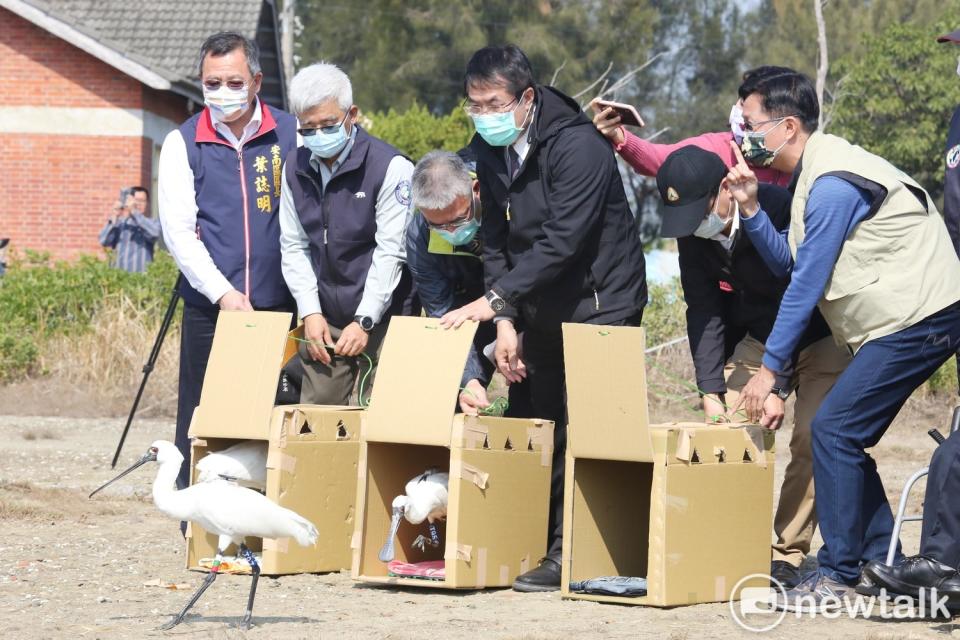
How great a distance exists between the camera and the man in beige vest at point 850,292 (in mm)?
5191

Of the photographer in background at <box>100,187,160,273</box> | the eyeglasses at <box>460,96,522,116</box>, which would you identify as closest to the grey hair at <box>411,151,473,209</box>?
the eyeglasses at <box>460,96,522,116</box>

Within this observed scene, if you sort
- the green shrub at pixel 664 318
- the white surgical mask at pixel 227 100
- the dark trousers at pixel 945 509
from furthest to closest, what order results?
the green shrub at pixel 664 318 < the white surgical mask at pixel 227 100 < the dark trousers at pixel 945 509

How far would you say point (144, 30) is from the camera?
22812 mm

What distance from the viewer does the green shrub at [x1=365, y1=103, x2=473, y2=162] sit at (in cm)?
2043

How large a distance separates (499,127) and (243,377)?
1581 millimetres

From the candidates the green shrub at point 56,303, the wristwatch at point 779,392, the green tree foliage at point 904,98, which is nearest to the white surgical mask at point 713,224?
the wristwatch at point 779,392

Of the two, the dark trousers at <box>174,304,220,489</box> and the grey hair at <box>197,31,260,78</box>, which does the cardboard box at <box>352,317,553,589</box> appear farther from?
the grey hair at <box>197,31,260,78</box>

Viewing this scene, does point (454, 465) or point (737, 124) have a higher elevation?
point (737, 124)

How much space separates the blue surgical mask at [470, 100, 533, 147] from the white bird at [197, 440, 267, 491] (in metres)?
1.74

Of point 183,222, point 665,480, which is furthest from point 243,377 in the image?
point 665,480

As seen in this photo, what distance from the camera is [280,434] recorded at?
5980mm

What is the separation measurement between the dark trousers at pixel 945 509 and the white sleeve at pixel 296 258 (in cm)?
283

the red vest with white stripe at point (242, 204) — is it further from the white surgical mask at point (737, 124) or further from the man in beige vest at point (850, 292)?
the man in beige vest at point (850, 292)

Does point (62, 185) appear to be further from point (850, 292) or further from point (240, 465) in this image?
point (850, 292)
